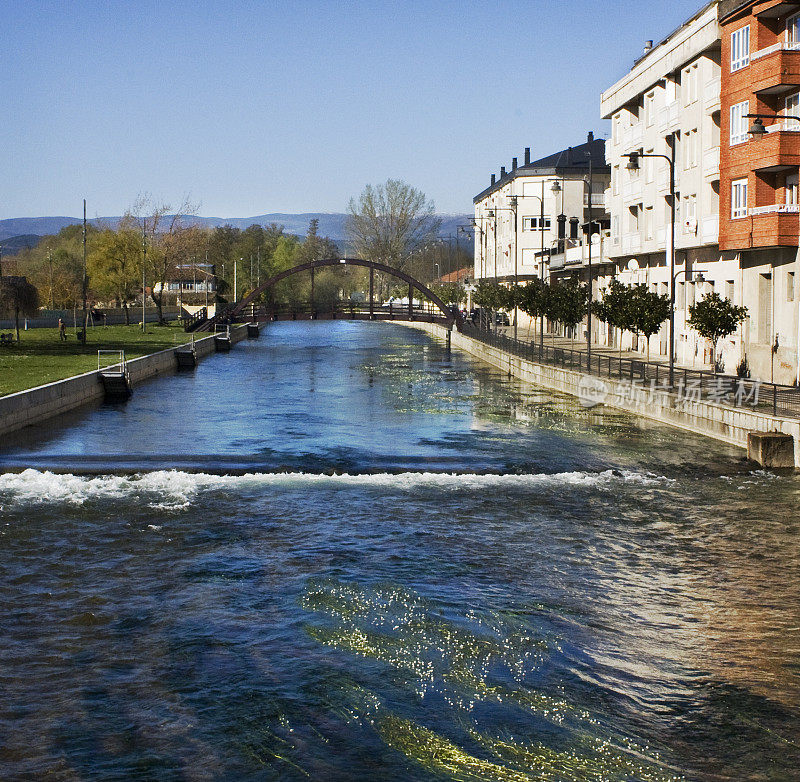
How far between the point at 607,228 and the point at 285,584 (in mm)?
55381

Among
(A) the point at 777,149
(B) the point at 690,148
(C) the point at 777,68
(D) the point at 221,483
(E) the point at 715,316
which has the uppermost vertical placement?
(C) the point at 777,68

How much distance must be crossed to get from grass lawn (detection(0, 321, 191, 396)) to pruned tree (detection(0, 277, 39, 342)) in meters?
2.07

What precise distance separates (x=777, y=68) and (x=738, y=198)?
539 centimetres

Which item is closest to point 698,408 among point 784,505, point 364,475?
point 784,505

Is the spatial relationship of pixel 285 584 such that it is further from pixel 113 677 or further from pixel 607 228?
pixel 607 228

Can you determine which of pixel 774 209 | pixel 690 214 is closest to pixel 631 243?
pixel 690 214

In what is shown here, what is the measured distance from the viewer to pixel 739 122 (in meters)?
42.0

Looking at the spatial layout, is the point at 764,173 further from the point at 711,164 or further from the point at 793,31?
the point at 711,164

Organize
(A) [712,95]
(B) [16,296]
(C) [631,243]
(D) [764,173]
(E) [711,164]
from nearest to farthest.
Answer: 1. (D) [764,173]
2. (A) [712,95]
3. (E) [711,164]
4. (C) [631,243]
5. (B) [16,296]

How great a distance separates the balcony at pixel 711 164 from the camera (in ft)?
151

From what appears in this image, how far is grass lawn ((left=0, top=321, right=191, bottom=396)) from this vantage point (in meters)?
41.3

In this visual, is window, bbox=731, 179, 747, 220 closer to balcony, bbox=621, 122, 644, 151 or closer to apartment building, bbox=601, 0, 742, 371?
apartment building, bbox=601, 0, 742, 371

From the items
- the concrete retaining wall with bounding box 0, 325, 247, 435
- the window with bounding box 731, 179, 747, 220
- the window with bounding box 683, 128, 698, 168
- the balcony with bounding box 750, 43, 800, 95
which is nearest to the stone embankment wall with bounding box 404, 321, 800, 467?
the window with bounding box 731, 179, 747, 220

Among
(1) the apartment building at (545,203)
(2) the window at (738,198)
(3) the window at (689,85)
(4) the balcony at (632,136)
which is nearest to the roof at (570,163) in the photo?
(1) the apartment building at (545,203)
